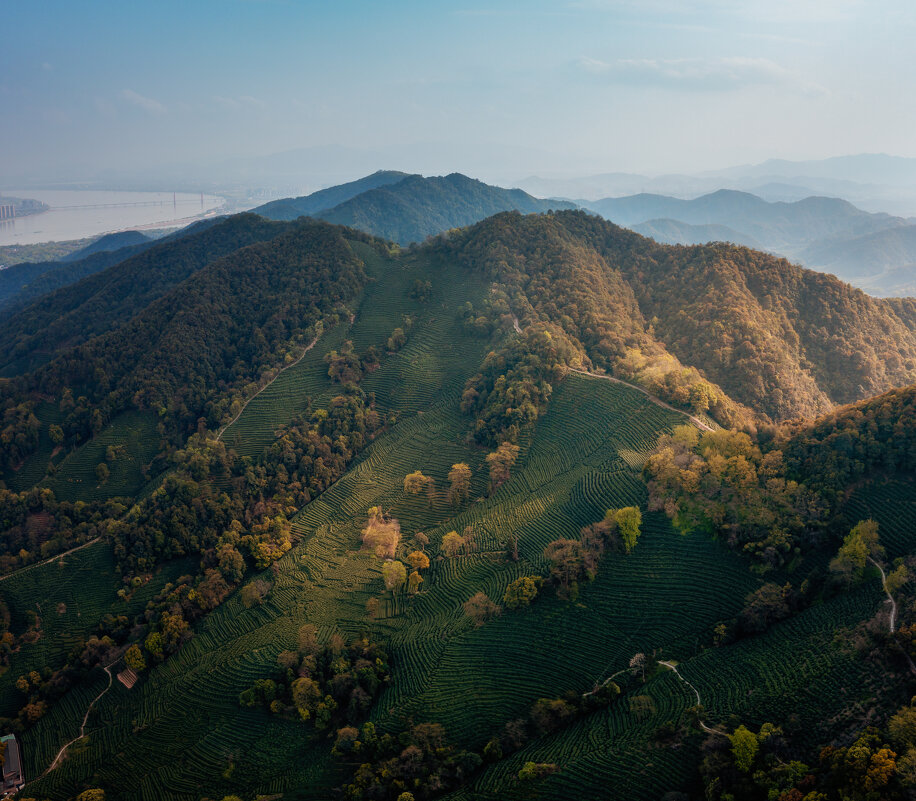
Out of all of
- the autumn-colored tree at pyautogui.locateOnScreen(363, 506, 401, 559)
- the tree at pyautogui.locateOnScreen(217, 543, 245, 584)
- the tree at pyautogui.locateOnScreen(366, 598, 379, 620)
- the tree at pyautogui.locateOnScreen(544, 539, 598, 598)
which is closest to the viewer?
the tree at pyautogui.locateOnScreen(544, 539, 598, 598)

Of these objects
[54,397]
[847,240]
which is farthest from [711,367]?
[847,240]

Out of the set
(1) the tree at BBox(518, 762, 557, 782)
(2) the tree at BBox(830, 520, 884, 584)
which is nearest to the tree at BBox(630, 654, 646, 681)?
(1) the tree at BBox(518, 762, 557, 782)

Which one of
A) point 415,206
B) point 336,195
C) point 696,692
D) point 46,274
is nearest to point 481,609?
point 696,692

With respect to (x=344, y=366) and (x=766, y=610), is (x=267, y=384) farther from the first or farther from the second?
(x=766, y=610)

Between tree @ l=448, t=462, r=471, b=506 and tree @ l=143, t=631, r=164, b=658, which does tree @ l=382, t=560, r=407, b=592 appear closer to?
tree @ l=448, t=462, r=471, b=506

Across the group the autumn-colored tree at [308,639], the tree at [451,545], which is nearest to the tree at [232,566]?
the autumn-colored tree at [308,639]

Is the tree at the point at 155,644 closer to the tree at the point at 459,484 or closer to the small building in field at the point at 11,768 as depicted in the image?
the small building in field at the point at 11,768

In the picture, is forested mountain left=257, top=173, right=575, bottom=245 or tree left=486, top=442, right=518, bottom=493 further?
forested mountain left=257, top=173, right=575, bottom=245
